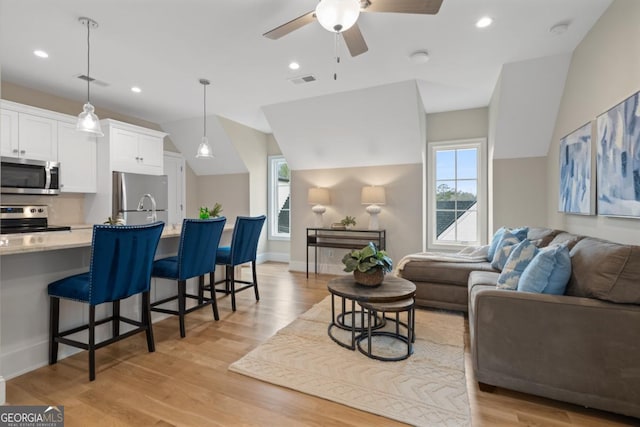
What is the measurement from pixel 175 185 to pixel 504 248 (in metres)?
5.57

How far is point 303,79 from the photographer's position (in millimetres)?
3822

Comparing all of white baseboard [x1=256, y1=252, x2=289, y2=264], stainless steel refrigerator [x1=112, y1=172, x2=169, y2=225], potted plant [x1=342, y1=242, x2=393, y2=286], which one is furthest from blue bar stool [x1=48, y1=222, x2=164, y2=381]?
white baseboard [x1=256, y1=252, x2=289, y2=264]

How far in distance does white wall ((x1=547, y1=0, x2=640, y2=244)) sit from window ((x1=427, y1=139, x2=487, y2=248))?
148 centimetres

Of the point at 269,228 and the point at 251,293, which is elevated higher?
the point at 269,228

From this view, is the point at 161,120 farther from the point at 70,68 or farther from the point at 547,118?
the point at 547,118

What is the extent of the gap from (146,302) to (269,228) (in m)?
4.26

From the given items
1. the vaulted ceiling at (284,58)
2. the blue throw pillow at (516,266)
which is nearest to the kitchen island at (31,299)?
the vaulted ceiling at (284,58)

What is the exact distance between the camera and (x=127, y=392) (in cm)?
194

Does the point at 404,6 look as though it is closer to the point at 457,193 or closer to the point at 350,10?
the point at 350,10

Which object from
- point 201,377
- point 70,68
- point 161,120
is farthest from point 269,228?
point 201,377

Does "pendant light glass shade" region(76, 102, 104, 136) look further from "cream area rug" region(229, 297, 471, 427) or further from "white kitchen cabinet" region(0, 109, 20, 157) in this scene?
"cream area rug" region(229, 297, 471, 427)

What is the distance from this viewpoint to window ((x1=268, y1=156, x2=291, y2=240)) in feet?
21.8

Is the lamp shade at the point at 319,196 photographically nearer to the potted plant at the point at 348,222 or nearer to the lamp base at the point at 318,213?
the lamp base at the point at 318,213

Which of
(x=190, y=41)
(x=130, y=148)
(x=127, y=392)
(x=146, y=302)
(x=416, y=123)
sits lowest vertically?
(x=127, y=392)
